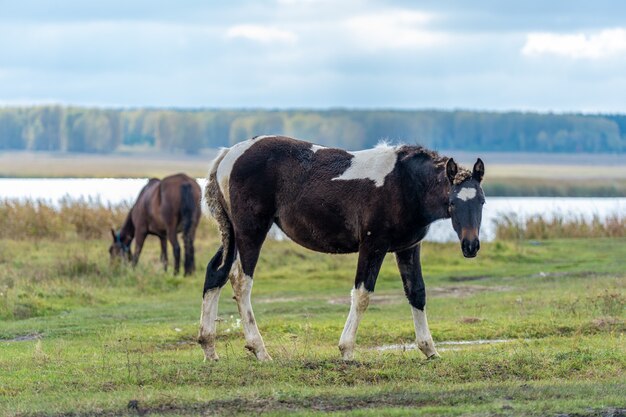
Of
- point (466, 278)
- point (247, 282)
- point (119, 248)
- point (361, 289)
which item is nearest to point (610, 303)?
point (361, 289)

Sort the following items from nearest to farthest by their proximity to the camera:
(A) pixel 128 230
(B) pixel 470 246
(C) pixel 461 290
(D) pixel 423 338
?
(B) pixel 470 246 → (D) pixel 423 338 → (C) pixel 461 290 → (A) pixel 128 230

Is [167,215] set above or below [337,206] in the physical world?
below

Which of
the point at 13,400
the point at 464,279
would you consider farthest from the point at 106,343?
the point at 464,279

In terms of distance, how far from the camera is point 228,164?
1246 centimetres

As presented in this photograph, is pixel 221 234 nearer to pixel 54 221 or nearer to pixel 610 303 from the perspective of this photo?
pixel 610 303

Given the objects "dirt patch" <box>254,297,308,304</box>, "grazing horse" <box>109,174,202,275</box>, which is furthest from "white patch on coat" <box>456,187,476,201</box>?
"grazing horse" <box>109,174,202,275</box>

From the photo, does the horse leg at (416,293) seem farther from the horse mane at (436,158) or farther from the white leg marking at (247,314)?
the white leg marking at (247,314)

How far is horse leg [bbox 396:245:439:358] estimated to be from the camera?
1212 centimetres

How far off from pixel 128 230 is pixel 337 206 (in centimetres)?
1523

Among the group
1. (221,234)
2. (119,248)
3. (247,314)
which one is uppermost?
(221,234)

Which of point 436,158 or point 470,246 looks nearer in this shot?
point 470,246

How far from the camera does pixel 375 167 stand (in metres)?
11.9

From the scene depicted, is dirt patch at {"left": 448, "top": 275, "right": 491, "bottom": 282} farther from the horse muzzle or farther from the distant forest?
the distant forest

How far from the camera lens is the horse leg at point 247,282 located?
476 inches
